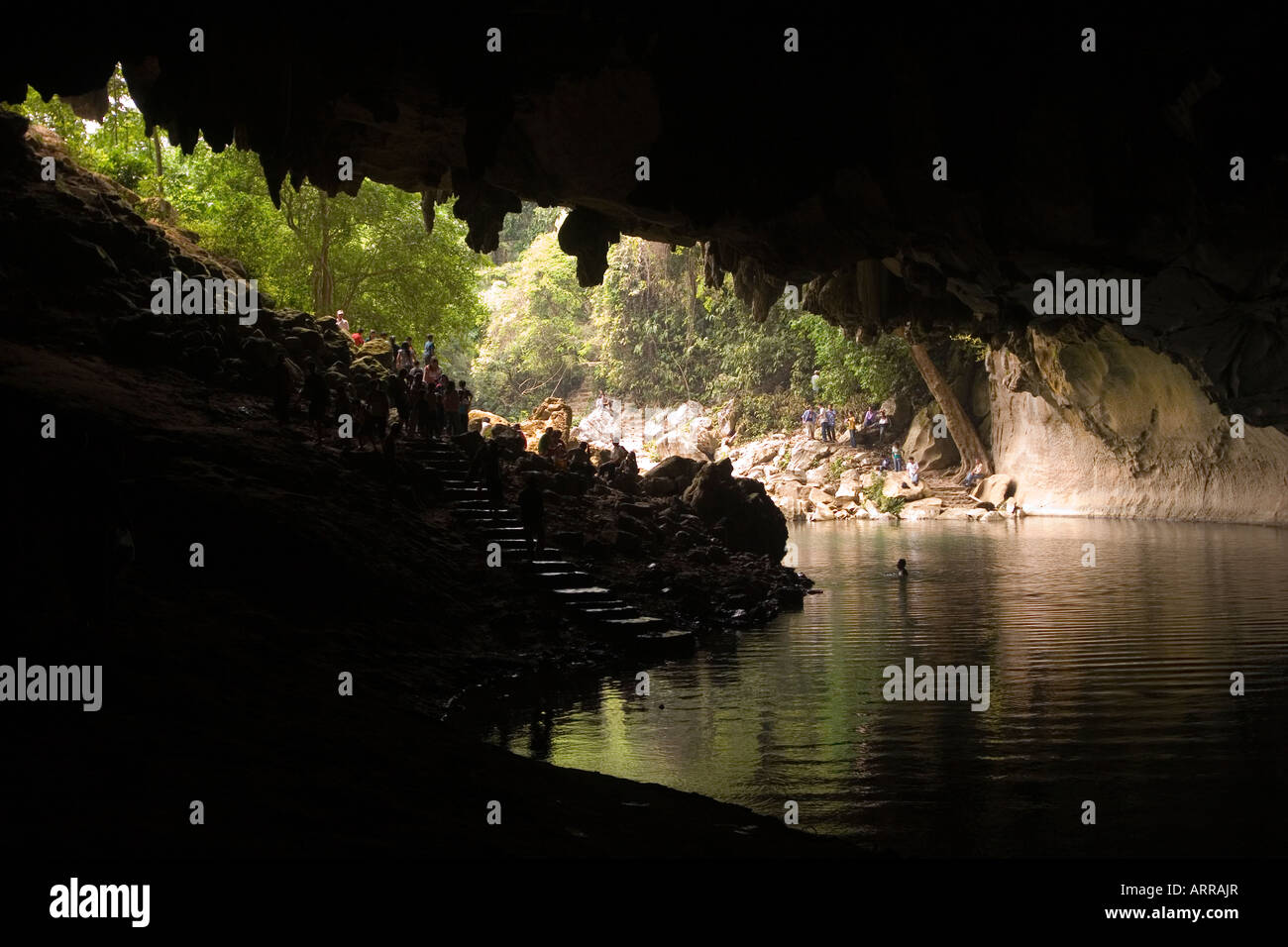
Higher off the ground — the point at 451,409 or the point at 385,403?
the point at 451,409

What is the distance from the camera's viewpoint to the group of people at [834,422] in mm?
58625

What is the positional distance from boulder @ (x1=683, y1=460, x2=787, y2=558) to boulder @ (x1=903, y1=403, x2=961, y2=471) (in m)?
27.4

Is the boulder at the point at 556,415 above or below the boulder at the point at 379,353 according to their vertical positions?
below

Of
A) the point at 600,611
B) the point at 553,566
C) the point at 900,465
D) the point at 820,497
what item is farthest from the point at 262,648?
the point at 900,465

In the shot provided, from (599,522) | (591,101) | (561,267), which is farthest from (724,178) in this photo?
(561,267)

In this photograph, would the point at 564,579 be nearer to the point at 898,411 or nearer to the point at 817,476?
the point at 817,476

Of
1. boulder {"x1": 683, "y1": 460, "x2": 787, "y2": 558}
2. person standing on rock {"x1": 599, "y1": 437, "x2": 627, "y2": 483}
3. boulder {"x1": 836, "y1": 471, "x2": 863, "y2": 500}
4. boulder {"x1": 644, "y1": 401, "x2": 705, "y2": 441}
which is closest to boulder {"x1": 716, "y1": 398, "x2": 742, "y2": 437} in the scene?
boulder {"x1": 644, "y1": 401, "x2": 705, "y2": 441}

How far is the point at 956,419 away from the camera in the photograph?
50.9 m

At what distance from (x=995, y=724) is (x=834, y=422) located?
165ft

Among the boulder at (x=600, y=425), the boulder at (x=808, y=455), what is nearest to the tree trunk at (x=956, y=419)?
the boulder at (x=808, y=455)

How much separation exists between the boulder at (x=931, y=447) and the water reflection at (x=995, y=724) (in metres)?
30.7

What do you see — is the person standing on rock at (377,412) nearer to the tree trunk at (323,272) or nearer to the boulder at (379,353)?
the boulder at (379,353)
